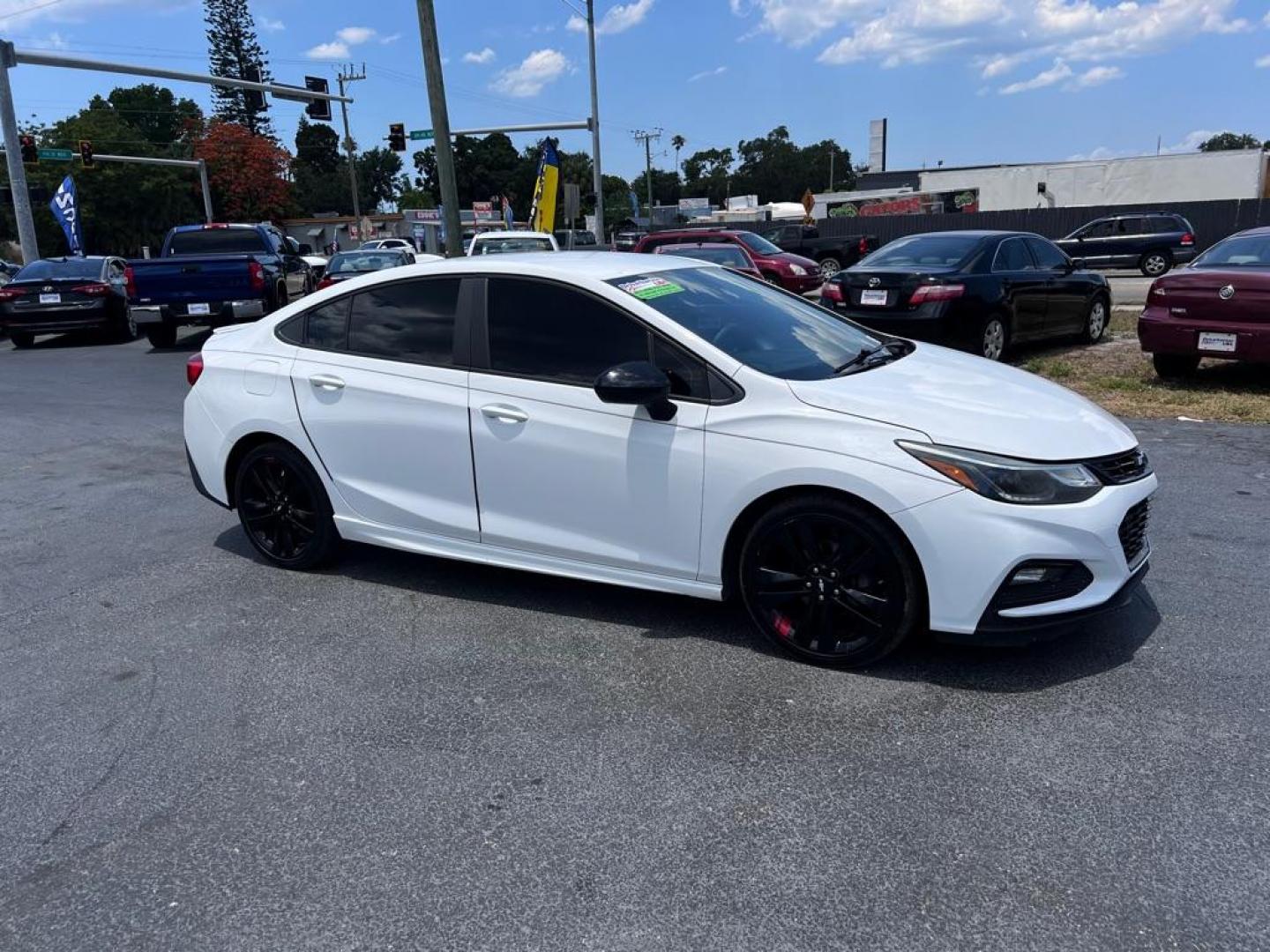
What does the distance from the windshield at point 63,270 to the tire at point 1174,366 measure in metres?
16.6

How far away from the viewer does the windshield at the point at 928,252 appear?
33.9 ft

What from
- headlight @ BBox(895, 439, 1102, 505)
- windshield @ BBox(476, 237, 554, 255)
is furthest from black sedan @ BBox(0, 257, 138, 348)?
headlight @ BBox(895, 439, 1102, 505)

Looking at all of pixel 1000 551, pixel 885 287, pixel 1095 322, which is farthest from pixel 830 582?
pixel 1095 322

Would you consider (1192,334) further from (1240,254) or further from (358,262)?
(358,262)

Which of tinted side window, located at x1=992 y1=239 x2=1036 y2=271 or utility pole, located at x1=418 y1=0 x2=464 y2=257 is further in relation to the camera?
utility pole, located at x1=418 y1=0 x2=464 y2=257

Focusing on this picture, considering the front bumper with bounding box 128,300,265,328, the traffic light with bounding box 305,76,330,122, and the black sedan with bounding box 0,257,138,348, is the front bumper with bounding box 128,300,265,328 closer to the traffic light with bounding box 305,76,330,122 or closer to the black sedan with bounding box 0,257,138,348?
the black sedan with bounding box 0,257,138,348

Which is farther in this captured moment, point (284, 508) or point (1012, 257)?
point (1012, 257)

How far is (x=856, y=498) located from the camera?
363cm

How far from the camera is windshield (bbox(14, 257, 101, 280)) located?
16984 mm

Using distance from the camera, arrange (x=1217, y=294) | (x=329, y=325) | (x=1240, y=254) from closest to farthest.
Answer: (x=329, y=325) → (x=1217, y=294) → (x=1240, y=254)

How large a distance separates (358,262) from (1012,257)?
39.5 feet

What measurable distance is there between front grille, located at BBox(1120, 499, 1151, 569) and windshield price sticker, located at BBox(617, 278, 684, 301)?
6.83ft

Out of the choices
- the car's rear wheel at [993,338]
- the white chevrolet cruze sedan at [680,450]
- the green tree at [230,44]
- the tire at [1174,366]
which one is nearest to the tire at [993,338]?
the car's rear wheel at [993,338]

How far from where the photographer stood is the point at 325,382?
15.8 ft
